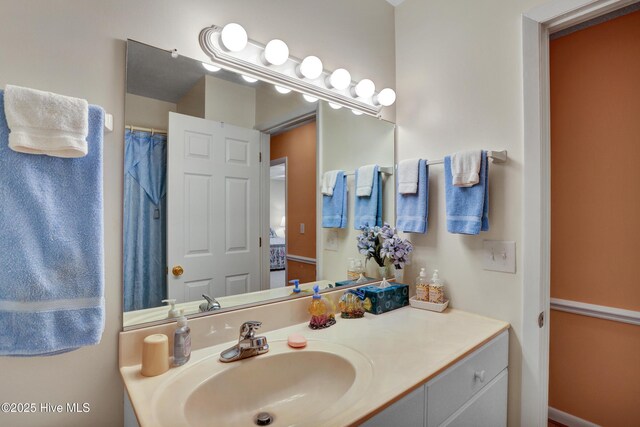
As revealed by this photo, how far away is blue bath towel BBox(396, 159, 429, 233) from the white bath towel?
0.02m

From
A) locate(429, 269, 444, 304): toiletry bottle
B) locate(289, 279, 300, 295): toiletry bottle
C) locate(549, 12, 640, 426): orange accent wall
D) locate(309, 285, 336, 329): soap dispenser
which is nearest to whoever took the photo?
locate(309, 285, 336, 329): soap dispenser

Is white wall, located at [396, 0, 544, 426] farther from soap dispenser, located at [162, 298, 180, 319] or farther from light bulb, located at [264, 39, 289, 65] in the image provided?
soap dispenser, located at [162, 298, 180, 319]

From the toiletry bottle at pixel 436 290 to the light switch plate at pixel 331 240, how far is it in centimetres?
49

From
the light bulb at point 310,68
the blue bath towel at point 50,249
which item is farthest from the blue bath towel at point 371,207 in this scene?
the blue bath towel at point 50,249

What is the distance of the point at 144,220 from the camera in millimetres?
1041

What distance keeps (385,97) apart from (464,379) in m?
1.31

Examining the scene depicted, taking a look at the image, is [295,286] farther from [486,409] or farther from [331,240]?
[486,409]

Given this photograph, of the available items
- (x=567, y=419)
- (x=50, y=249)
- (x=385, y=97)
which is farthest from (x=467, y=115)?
(x=567, y=419)

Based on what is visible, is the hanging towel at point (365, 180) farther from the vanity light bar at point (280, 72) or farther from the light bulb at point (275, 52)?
the light bulb at point (275, 52)

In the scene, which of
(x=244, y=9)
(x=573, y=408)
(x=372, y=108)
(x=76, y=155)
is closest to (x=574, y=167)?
(x=372, y=108)

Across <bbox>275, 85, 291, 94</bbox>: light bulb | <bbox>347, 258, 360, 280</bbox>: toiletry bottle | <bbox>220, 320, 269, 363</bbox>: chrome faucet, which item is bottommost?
<bbox>220, 320, 269, 363</bbox>: chrome faucet

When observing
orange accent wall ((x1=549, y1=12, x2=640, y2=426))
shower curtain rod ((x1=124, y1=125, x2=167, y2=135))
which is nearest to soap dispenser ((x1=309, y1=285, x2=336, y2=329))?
shower curtain rod ((x1=124, y1=125, x2=167, y2=135))

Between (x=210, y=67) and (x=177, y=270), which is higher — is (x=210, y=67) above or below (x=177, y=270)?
above

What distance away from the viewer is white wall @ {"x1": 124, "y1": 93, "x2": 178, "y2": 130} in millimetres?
1002
